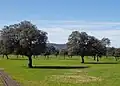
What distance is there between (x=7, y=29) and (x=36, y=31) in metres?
8.44

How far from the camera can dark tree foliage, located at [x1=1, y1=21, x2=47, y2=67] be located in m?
81.2

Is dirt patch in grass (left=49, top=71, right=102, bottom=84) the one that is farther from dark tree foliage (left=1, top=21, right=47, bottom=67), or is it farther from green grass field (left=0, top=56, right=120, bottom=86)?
dark tree foliage (left=1, top=21, right=47, bottom=67)

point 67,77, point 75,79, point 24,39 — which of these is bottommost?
point 75,79

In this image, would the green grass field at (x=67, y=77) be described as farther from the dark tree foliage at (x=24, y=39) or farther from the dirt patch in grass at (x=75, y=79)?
the dark tree foliage at (x=24, y=39)

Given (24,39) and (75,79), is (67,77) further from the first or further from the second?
(24,39)

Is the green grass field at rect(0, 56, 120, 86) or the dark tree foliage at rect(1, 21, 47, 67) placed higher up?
the dark tree foliage at rect(1, 21, 47, 67)

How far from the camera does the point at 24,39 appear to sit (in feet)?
264

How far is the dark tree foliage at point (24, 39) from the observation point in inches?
3196

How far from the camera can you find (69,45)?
12100 centimetres

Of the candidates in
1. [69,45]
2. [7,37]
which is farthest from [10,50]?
[69,45]

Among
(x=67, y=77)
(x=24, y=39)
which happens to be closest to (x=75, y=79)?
(x=67, y=77)

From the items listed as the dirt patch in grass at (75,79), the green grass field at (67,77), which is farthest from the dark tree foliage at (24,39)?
the dirt patch in grass at (75,79)

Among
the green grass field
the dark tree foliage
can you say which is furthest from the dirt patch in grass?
the dark tree foliage

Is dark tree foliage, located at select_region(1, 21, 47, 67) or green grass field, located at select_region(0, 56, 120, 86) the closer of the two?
green grass field, located at select_region(0, 56, 120, 86)
